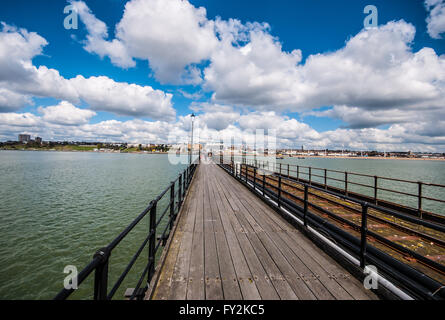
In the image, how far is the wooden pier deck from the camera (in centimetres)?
276

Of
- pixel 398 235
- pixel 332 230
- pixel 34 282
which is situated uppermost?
pixel 332 230

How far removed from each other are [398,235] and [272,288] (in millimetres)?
4740

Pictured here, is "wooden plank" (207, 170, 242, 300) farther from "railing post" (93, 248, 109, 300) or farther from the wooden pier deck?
"railing post" (93, 248, 109, 300)

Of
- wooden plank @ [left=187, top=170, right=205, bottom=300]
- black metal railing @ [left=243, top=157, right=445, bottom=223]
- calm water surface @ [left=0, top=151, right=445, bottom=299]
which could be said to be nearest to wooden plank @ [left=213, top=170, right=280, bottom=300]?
wooden plank @ [left=187, top=170, right=205, bottom=300]

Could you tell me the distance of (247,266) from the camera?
3.40m

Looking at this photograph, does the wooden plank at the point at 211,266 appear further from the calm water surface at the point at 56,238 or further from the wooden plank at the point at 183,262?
the calm water surface at the point at 56,238

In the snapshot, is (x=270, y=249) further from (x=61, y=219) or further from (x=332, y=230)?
(x=61, y=219)

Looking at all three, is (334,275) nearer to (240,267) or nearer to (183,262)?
(240,267)

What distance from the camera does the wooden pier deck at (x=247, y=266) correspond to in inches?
109

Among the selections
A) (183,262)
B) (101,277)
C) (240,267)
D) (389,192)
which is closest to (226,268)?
(240,267)

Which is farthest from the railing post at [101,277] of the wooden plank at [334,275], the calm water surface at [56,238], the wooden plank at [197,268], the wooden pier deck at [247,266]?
the calm water surface at [56,238]

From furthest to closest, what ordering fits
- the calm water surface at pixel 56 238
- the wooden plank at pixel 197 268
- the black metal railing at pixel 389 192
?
the black metal railing at pixel 389 192 < the calm water surface at pixel 56 238 < the wooden plank at pixel 197 268
